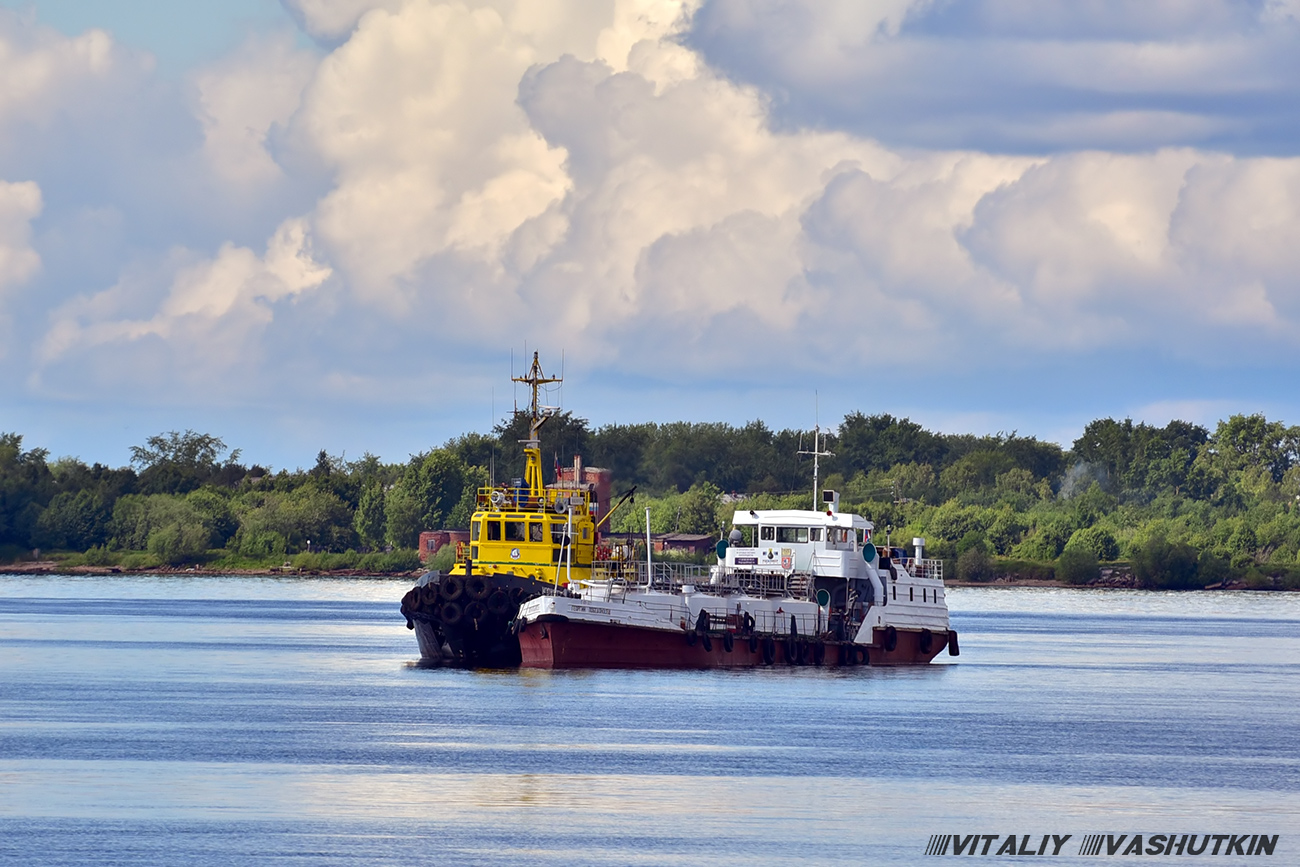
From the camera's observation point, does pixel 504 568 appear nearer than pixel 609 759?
No

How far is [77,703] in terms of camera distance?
226 ft

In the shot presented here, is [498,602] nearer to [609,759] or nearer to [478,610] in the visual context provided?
[478,610]

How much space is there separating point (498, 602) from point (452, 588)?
1874 millimetres

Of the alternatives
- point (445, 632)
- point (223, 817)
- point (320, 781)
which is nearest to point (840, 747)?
point (320, 781)

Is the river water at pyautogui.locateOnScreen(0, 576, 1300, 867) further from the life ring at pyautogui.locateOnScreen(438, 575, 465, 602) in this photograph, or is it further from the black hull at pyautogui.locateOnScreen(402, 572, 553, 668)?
the life ring at pyautogui.locateOnScreen(438, 575, 465, 602)

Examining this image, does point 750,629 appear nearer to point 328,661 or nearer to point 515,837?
point 328,661

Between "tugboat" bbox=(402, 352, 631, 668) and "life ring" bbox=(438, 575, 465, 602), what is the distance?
1.5 inches

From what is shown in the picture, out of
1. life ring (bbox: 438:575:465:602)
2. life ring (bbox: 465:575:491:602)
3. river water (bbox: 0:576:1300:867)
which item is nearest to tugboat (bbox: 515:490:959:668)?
river water (bbox: 0:576:1300:867)

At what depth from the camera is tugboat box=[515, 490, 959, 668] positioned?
7675 centimetres

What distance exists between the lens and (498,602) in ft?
261

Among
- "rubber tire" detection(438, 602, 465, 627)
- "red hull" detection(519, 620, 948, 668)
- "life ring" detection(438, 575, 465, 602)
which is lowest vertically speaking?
"red hull" detection(519, 620, 948, 668)

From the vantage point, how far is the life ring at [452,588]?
261 feet

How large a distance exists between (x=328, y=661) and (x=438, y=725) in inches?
1146

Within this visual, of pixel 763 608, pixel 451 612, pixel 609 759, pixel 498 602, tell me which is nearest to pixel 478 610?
pixel 498 602
